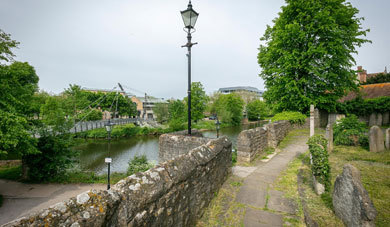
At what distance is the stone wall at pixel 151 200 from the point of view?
1.55m

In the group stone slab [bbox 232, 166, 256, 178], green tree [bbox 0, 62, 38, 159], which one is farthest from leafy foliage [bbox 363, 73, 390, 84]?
green tree [bbox 0, 62, 38, 159]

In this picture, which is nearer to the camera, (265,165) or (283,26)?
A: (265,165)

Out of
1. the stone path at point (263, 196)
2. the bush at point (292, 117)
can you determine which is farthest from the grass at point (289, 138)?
the stone path at point (263, 196)

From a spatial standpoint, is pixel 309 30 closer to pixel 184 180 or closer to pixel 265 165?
pixel 265 165

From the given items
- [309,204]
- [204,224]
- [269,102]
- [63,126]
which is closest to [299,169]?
[309,204]

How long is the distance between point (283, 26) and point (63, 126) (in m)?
17.1

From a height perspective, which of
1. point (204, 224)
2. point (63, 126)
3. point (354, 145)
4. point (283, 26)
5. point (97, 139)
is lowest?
point (97, 139)

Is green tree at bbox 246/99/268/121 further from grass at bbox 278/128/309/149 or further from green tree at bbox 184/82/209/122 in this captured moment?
grass at bbox 278/128/309/149

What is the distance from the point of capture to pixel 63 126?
1067 cm

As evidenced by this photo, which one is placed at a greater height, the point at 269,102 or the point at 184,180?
the point at 269,102

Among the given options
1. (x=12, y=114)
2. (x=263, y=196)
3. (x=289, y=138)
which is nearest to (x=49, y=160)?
(x=12, y=114)

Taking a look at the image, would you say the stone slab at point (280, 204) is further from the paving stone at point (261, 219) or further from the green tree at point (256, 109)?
the green tree at point (256, 109)

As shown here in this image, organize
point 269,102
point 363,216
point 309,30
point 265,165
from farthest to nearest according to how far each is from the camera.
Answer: point 269,102 < point 309,30 < point 265,165 < point 363,216

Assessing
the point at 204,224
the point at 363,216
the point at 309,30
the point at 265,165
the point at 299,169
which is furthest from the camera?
the point at 309,30
